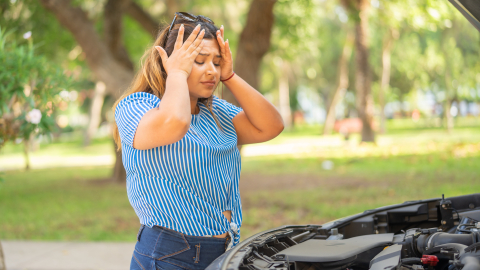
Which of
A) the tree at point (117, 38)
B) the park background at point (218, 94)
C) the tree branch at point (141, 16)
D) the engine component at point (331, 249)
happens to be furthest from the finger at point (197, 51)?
the tree branch at point (141, 16)

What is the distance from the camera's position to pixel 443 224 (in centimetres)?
278

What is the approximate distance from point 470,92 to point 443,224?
25334mm

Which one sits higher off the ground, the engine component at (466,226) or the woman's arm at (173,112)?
the woman's arm at (173,112)

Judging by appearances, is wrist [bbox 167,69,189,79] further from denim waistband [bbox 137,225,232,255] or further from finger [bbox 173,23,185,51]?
denim waistband [bbox 137,225,232,255]

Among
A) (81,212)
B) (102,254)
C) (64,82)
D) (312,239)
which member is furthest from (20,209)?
(312,239)

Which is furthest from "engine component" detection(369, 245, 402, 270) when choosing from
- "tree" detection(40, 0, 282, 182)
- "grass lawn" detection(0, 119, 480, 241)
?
"tree" detection(40, 0, 282, 182)

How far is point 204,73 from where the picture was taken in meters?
1.97

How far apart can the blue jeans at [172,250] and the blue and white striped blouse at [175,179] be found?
0.03m

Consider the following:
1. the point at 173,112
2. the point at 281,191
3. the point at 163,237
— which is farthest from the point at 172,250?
the point at 281,191

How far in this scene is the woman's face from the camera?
6.43 feet

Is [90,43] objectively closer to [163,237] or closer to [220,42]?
[220,42]

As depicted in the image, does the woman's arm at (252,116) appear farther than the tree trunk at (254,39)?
No

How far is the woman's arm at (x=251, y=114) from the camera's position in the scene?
224cm

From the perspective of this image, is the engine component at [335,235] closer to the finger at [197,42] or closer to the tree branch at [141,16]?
the finger at [197,42]
